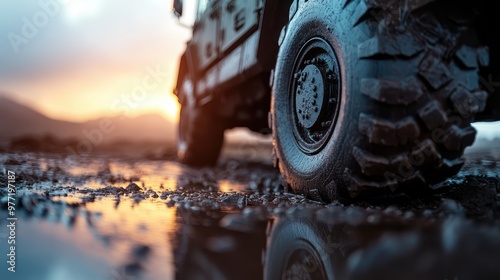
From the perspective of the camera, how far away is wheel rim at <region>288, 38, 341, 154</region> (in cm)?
185

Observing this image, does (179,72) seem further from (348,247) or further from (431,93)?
(348,247)

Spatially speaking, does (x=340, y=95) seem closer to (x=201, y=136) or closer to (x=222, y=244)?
(x=222, y=244)

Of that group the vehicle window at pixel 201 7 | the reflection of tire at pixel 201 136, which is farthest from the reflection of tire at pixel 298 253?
the vehicle window at pixel 201 7

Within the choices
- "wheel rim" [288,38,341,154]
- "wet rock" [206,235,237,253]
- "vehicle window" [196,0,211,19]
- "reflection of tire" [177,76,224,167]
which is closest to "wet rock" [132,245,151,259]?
"wet rock" [206,235,237,253]

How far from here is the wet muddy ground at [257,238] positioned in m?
0.93

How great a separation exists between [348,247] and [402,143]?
59 centimetres

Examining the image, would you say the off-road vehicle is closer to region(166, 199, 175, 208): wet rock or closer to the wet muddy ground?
the wet muddy ground

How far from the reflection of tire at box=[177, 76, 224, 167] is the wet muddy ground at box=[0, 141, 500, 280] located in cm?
295

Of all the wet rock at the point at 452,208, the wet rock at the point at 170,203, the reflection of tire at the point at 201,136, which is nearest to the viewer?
the wet rock at the point at 452,208

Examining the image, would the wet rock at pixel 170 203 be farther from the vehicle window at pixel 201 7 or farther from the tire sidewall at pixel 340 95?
the vehicle window at pixel 201 7

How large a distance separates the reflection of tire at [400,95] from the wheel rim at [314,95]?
7 cm

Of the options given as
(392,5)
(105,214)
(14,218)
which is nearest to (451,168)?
(392,5)

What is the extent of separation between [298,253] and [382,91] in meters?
0.72

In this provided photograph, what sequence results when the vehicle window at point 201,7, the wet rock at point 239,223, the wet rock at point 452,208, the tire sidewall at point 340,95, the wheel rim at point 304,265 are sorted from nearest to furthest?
1. the wheel rim at point 304,265
2. the wet rock at point 239,223
3. the wet rock at point 452,208
4. the tire sidewall at point 340,95
5. the vehicle window at point 201,7
